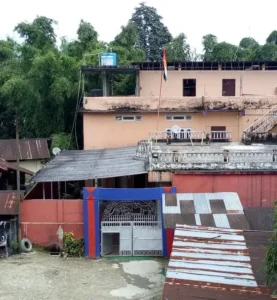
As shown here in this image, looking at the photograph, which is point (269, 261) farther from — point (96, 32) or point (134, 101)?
point (96, 32)

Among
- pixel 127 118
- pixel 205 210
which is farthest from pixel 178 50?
pixel 205 210

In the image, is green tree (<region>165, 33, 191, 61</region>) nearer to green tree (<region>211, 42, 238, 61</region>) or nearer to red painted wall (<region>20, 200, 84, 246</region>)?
green tree (<region>211, 42, 238, 61</region>)

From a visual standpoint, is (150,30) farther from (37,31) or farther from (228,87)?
(228,87)

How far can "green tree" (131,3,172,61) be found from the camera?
49787 mm

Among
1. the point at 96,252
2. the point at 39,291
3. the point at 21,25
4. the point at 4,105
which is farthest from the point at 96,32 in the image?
the point at 39,291

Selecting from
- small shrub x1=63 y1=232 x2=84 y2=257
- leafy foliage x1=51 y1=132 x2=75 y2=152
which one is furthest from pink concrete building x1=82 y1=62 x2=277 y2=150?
small shrub x1=63 y1=232 x2=84 y2=257

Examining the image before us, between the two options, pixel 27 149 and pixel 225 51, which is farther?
pixel 225 51

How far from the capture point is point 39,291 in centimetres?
1138

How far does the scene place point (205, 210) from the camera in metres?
12.1

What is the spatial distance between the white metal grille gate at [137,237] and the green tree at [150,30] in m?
36.8

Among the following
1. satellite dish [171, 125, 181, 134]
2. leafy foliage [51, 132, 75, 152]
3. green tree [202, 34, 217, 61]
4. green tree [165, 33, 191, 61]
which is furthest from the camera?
green tree [202, 34, 217, 61]

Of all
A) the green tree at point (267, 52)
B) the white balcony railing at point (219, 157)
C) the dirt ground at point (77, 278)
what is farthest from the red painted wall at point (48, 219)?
the green tree at point (267, 52)

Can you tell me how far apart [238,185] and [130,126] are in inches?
353

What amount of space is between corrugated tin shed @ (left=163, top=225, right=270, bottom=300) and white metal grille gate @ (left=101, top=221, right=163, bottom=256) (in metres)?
3.62
